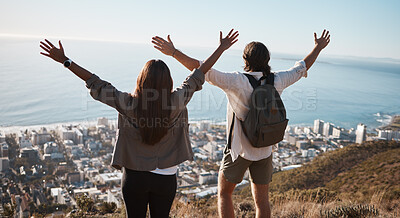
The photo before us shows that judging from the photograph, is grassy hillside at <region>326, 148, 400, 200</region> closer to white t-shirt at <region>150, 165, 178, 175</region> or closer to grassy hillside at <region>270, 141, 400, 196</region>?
grassy hillside at <region>270, 141, 400, 196</region>

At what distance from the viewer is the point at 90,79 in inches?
63.7

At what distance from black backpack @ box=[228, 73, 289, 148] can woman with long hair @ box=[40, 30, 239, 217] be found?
1.35 feet

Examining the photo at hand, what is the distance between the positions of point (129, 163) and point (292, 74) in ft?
4.38

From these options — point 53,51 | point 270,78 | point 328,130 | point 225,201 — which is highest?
point 53,51

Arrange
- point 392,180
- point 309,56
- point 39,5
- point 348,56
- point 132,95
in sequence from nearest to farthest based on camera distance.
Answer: point 132,95, point 309,56, point 392,180, point 39,5, point 348,56

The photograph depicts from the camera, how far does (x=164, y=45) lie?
79.3 inches

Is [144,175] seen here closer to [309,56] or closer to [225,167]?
[225,167]

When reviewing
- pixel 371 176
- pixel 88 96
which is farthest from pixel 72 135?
pixel 371 176

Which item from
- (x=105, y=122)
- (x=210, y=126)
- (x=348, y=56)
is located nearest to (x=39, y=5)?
(x=105, y=122)

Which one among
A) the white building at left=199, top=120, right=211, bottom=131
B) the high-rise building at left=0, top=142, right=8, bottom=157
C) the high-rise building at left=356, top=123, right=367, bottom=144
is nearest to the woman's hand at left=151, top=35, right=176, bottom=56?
the high-rise building at left=0, top=142, right=8, bottom=157

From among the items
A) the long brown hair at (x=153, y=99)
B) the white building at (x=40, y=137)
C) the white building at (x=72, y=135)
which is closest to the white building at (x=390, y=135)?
the white building at (x=72, y=135)

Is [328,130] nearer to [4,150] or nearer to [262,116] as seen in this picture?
[4,150]

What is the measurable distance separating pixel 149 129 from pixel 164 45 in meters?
0.69

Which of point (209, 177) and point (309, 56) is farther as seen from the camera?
point (209, 177)
